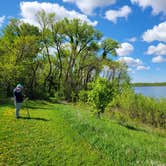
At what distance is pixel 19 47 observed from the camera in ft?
92.4

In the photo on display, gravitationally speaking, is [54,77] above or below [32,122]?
above

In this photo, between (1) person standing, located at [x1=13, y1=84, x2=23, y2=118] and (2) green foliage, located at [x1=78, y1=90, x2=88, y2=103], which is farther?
(2) green foliage, located at [x1=78, y1=90, x2=88, y2=103]

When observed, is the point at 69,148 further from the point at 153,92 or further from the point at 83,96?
the point at 153,92

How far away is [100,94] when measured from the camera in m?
15.8

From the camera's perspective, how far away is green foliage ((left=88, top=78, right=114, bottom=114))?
1574 centimetres

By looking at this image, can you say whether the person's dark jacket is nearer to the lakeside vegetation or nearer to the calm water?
the lakeside vegetation

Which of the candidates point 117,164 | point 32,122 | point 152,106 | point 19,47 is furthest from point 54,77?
point 117,164

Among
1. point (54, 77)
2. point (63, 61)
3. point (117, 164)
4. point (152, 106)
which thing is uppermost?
point (63, 61)

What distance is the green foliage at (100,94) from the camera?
1574cm

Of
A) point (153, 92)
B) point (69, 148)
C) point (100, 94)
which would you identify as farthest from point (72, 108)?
point (153, 92)

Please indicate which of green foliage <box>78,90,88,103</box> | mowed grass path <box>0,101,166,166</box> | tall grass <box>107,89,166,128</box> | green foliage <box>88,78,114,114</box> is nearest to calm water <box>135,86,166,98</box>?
tall grass <box>107,89,166,128</box>

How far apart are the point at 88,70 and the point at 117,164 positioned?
32.7m

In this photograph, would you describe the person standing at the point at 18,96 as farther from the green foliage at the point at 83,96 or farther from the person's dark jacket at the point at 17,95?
the green foliage at the point at 83,96

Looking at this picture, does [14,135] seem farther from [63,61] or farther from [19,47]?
[63,61]
